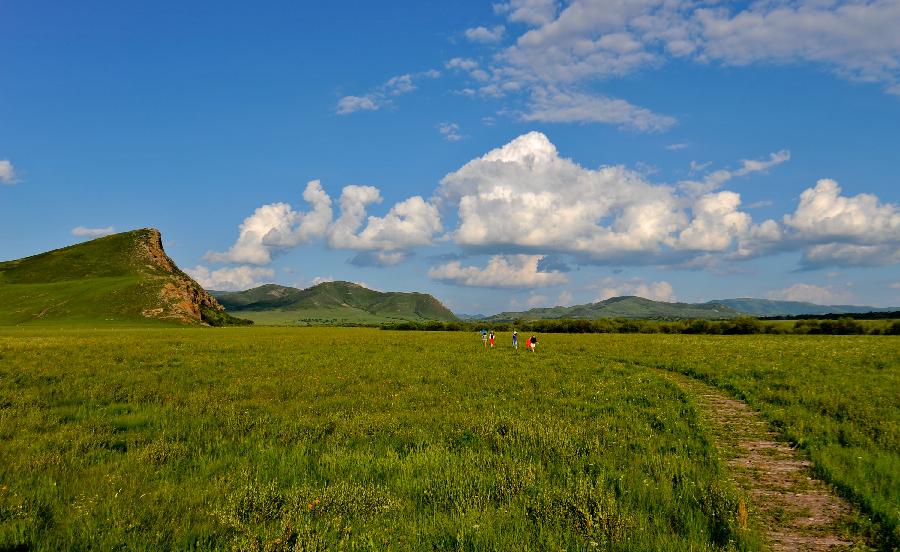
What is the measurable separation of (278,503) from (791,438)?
14.4 m

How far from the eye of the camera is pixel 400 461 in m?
10.8

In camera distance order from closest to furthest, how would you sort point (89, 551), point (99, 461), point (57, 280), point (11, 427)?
point (89, 551)
point (99, 461)
point (11, 427)
point (57, 280)

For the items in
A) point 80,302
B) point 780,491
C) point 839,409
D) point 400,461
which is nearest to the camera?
point 780,491

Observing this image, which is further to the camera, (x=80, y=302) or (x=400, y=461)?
(x=80, y=302)

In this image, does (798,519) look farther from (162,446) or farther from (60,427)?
(60,427)

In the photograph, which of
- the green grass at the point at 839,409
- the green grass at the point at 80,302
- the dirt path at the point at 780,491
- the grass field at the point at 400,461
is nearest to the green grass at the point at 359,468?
the grass field at the point at 400,461

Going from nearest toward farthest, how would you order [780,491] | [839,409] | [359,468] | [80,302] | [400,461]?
1. [780,491]
2. [359,468]
3. [400,461]
4. [839,409]
5. [80,302]

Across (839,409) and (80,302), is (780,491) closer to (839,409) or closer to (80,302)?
(839,409)

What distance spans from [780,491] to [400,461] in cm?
836

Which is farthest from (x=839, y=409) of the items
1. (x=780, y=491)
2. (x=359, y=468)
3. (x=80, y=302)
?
(x=80, y=302)

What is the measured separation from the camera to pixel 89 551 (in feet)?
22.5

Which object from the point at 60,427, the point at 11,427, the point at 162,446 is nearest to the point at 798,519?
the point at 162,446

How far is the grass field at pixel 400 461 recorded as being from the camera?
7508mm

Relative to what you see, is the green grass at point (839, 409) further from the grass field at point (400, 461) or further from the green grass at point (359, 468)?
the green grass at point (359, 468)
